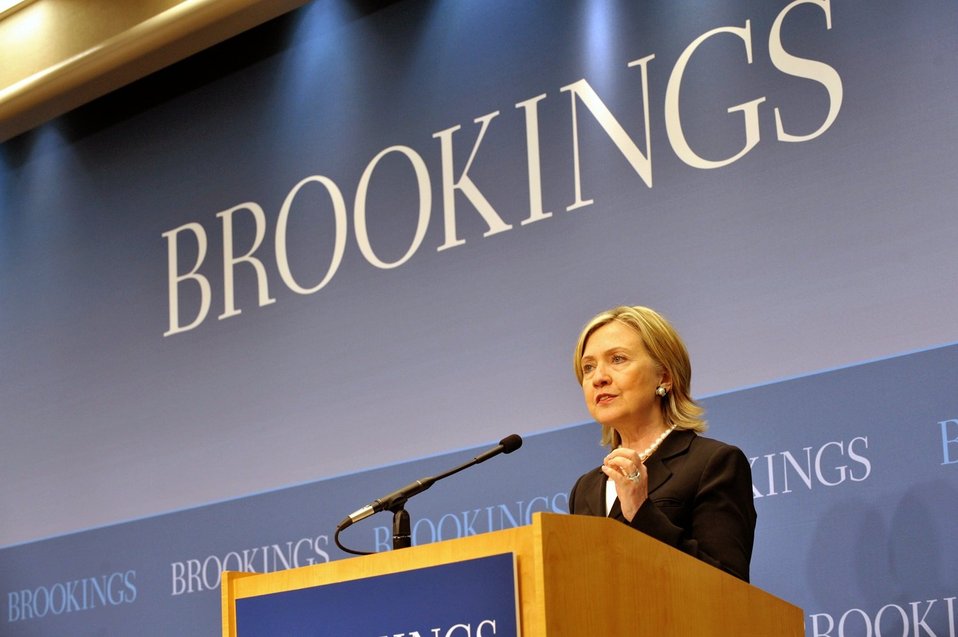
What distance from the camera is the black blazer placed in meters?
2.95

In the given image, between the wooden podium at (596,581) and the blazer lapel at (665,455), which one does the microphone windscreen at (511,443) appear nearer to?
the blazer lapel at (665,455)

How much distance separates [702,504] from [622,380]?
0.41m

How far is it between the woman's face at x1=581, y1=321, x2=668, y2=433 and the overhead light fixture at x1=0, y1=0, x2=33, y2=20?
157 inches

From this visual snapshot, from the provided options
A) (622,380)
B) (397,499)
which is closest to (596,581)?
(397,499)

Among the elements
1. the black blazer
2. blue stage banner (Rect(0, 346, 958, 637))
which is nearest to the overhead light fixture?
blue stage banner (Rect(0, 346, 958, 637))

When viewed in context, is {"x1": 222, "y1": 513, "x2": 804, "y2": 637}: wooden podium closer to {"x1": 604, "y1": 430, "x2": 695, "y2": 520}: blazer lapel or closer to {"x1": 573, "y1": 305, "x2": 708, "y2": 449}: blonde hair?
{"x1": 604, "y1": 430, "x2": 695, "y2": 520}: blazer lapel

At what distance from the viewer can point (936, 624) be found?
351 cm

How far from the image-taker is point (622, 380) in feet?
11.1

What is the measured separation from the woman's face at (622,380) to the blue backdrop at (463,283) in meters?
0.66

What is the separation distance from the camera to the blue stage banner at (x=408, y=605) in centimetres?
239

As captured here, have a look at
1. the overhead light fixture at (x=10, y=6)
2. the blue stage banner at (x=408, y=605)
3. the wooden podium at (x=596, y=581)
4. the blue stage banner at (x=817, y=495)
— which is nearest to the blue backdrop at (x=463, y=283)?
the blue stage banner at (x=817, y=495)

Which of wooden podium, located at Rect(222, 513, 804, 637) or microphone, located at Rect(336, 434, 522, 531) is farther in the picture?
microphone, located at Rect(336, 434, 522, 531)

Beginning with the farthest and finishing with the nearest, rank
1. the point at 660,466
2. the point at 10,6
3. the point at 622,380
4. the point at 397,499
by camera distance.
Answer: the point at 10,6 < the point at 622,380 < the point at 660,466 < the point at 397,499

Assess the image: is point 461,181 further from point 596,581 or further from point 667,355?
point 596,581
